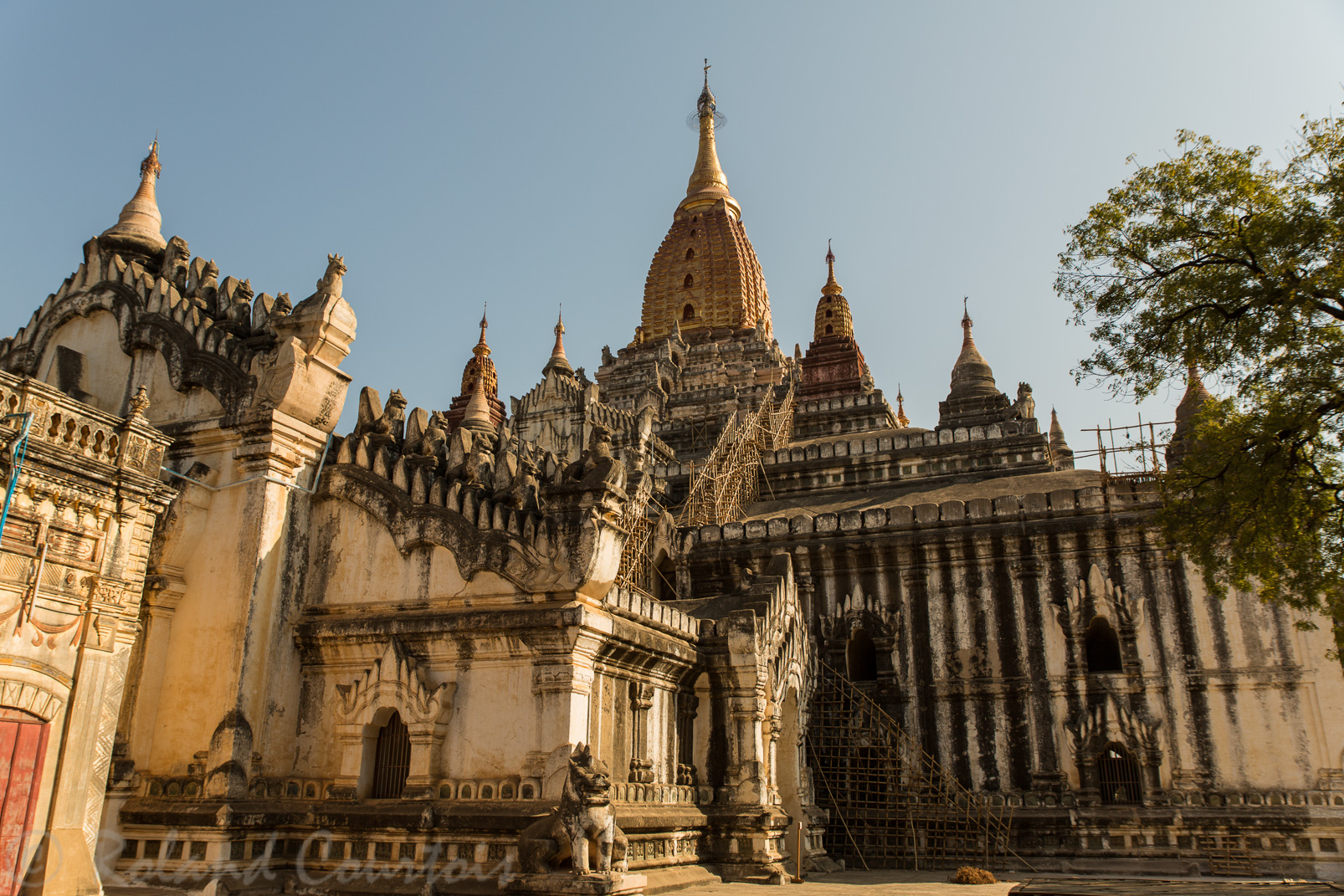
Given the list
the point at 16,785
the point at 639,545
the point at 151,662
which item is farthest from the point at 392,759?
the point at 639,545

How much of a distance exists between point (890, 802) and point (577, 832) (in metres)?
11.1

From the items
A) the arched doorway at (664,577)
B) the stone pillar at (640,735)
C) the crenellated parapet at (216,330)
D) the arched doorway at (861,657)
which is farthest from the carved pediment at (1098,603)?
the crenellated parapet at (216,330)

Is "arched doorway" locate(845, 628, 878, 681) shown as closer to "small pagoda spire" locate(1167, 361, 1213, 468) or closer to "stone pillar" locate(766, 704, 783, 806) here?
"stone pillar" locate(766, 704, 783, 806)

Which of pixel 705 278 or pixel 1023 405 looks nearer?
pixel 1023 405

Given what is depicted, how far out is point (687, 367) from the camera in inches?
2016

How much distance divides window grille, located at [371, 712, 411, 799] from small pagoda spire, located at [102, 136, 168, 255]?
9115mm

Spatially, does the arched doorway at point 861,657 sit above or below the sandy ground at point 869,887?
above

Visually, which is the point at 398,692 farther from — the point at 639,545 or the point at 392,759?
the point at 639,545

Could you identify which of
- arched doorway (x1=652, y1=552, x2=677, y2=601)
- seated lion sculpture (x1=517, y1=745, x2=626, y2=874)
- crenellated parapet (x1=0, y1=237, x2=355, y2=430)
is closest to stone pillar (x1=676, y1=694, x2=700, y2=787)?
seated lion sculpture (x1=517, y1=745, x2=626, y2=874)

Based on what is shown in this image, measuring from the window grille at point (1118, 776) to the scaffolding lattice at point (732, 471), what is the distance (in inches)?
445

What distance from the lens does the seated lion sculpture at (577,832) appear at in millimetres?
11812

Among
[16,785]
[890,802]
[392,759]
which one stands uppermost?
[392,759]

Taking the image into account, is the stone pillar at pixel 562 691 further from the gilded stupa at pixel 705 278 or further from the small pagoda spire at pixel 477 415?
the gilded stupa at pixel 705 278

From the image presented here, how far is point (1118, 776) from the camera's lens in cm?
2183
